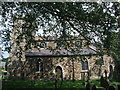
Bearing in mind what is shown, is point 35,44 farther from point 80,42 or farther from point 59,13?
point 80,42

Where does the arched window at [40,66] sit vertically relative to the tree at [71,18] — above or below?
below

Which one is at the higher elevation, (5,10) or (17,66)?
(5,10)

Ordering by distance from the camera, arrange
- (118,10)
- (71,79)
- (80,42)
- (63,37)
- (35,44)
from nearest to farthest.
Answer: (118,10)
(35,44)
(63,37)
(80,42)
(71,79)

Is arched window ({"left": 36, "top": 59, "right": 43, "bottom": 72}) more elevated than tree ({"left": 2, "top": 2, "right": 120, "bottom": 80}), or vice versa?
tree ({"left": 2, "top": 2, "right": 120, "bottom": 80})

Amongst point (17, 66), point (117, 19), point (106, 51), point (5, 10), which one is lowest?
point (17, 66)

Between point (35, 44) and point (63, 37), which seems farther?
point (63, 37)

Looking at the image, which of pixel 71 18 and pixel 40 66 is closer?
pixel 71 18

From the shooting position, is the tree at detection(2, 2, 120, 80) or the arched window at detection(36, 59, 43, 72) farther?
the arched window at detection(36, 59, 43, 72)

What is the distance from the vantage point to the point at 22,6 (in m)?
8.03

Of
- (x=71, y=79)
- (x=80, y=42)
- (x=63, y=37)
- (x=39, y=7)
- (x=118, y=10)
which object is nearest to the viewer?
(x=118, y=10)

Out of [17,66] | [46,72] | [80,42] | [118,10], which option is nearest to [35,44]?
[80,42]

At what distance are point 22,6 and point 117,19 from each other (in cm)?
533

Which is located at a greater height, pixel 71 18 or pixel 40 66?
pixel 71 18

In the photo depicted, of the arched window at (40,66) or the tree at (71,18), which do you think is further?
the arched window at (40,66)
